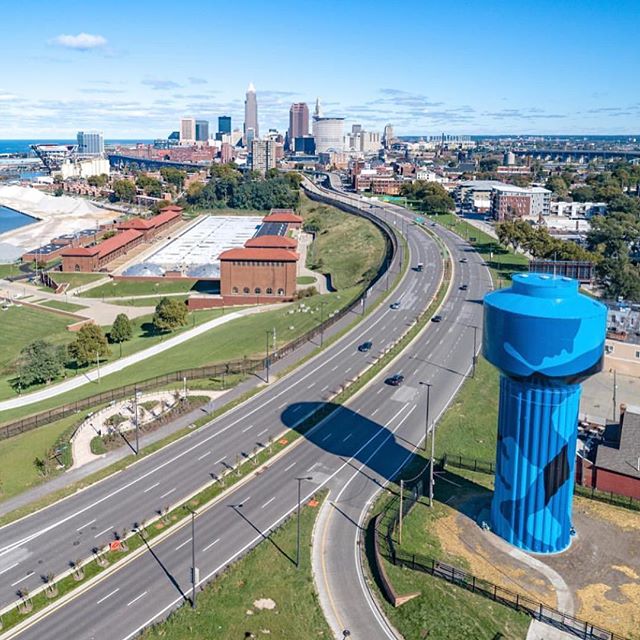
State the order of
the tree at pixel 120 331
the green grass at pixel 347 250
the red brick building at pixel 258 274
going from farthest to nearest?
1. the green grass at pixel 347 250
2. the red brick building at pixel 258 274
3. the tree at pixel 120 331

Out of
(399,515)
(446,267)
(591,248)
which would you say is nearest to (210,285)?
(446,267)

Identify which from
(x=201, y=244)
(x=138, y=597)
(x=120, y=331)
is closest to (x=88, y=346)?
(x=120, y=331)

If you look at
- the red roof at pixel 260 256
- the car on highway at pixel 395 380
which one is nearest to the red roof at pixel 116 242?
the red roof at pixel 260 256

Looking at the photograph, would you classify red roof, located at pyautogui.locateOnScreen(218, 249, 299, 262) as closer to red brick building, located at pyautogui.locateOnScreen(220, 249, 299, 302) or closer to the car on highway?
red brick building, located at pyautogui.locateOnScreen(220, 249, 299, 302)

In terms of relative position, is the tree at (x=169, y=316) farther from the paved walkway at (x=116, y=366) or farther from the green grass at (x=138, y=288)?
the green grass at (x=138, y=288)

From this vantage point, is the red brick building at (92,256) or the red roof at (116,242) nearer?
the red brick building at (92,256)
